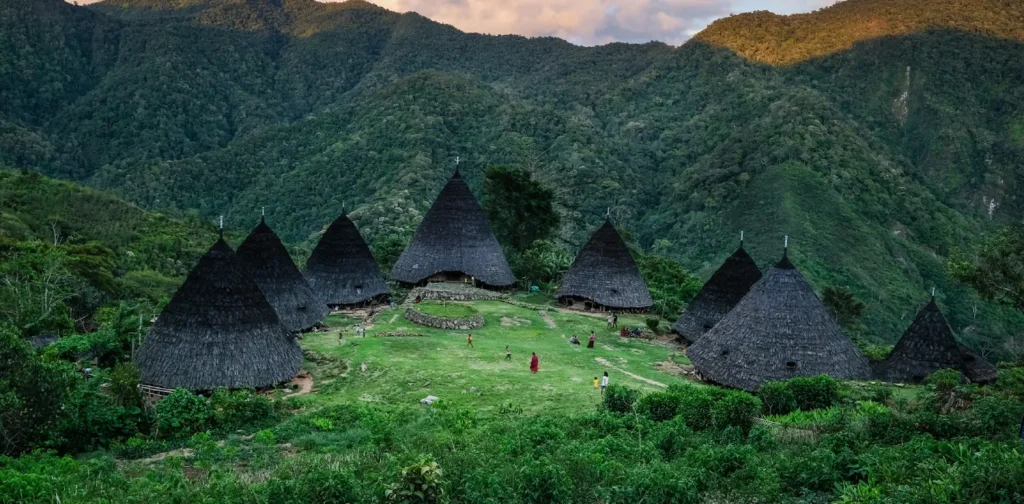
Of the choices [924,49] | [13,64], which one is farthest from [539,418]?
[13,64]

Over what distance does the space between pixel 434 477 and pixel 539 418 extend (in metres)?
5.38

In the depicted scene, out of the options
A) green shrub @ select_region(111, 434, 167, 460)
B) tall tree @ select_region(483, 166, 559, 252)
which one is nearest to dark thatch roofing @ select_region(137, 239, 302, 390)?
green shrub @ select_region(111, 434, 167, 460)

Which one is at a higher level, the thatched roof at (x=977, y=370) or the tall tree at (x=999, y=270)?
the tall tree at (x=999, y=270)

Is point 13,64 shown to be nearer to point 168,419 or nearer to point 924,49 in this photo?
point 168,419

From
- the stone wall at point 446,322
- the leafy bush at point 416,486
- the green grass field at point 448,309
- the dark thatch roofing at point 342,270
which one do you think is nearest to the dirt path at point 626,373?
the stone wall at point 446,322

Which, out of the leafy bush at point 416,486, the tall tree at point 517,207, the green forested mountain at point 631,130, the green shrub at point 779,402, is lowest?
the green shrub at point 779,402

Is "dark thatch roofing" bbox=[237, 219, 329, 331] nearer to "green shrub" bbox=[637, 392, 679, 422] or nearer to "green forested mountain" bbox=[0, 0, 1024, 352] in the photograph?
"green shrub" bbox=[637, 392, 679, 422]

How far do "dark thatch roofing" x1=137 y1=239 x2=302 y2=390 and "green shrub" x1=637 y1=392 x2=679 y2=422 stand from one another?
32.3 ft

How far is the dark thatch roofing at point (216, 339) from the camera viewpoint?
693 inches

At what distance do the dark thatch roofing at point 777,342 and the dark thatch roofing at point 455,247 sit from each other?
46.3 feet

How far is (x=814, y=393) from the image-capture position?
16.3 meters

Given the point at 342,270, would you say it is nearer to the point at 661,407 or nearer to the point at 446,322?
the point at 446,322

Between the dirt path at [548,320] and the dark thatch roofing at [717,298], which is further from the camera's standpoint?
the dirt path at [548,320]

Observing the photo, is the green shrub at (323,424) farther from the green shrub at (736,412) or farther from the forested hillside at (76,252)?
the forested hillside at (76,252)
